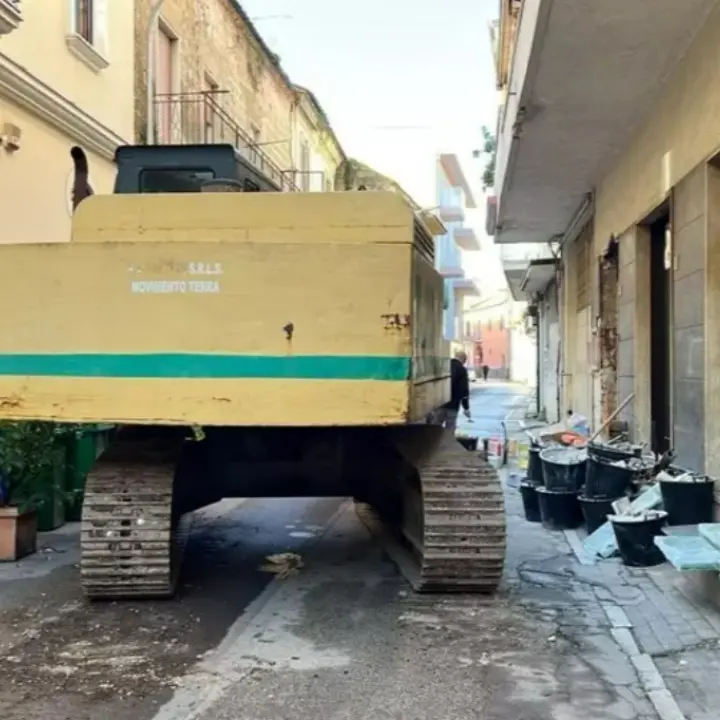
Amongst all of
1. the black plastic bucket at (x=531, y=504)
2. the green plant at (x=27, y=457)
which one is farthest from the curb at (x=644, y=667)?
the green plant at (x=27, y=457)

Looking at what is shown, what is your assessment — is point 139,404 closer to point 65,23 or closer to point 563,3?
point 563,3

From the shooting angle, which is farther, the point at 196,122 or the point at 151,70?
the point at 196,122

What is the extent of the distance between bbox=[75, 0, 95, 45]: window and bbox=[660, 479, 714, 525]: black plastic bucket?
912 cm

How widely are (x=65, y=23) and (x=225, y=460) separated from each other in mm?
7309

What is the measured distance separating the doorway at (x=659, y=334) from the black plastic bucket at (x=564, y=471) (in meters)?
1.25

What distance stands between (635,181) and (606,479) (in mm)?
3320

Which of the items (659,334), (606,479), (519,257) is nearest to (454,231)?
(519,257)

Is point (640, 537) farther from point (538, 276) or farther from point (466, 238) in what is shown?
point (466, 238)

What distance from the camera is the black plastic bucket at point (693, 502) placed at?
6.23 m

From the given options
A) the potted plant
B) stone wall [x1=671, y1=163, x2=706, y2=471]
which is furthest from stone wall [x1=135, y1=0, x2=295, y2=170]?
stone wall [x1=671, y1=163, x2=706, y2=471]

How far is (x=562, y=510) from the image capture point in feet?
26.3

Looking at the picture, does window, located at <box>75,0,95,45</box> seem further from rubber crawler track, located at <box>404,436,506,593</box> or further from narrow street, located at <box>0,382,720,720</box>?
rubber crawler track, located at <box>404,436,506,593</box>

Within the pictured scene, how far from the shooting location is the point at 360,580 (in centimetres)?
627

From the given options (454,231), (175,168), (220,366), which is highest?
(454,231)
